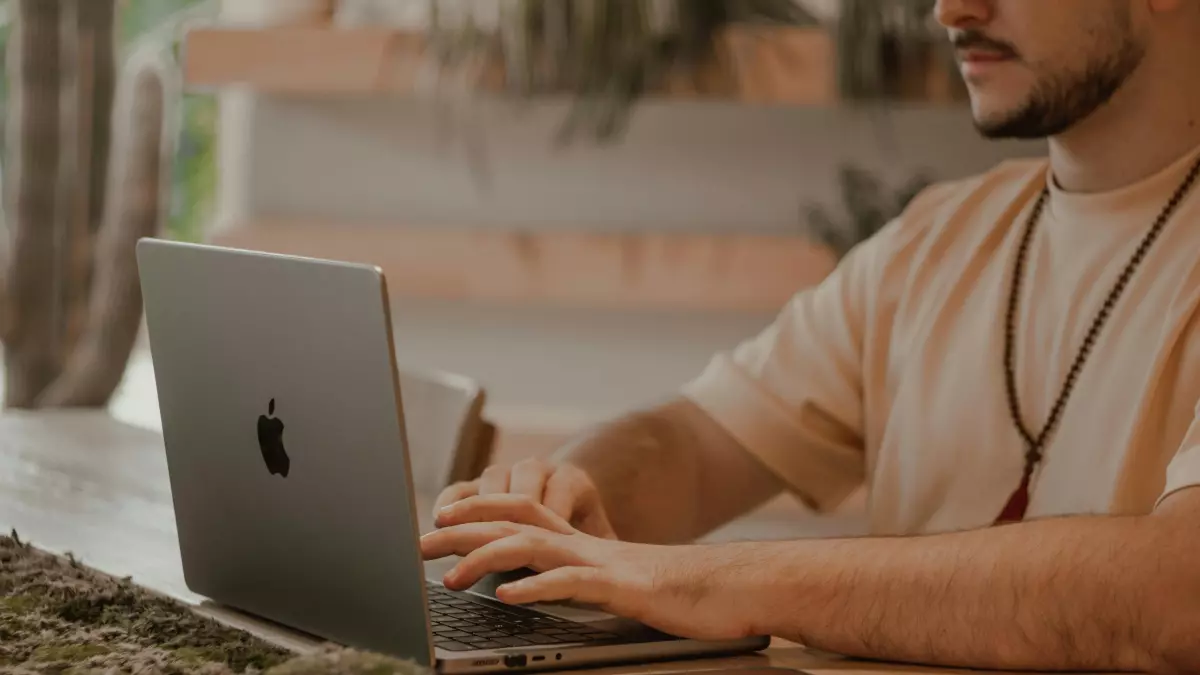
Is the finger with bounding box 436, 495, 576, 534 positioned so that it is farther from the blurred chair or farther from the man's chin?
the man's chin

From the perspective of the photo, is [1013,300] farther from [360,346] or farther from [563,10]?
[563,10]

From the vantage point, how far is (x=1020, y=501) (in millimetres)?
1495

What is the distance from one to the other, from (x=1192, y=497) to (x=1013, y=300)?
1.58ft

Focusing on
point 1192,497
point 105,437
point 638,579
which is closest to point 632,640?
point 638,579

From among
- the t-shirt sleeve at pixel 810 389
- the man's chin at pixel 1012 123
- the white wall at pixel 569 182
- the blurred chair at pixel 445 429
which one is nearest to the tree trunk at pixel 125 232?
the white wall at pixel 569 182

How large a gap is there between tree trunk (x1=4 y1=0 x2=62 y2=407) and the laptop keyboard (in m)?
2.49

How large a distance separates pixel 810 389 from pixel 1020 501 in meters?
0.31

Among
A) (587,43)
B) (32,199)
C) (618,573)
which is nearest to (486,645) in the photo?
(618,573)

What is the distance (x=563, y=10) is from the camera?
9.48 ft

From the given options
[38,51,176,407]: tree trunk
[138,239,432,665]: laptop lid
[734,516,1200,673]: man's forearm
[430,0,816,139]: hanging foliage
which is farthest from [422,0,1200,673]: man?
[38,51,176,407]: tree trunk

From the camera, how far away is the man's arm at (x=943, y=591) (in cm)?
104

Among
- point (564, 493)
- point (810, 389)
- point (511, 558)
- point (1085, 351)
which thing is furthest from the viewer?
point (810, 389)

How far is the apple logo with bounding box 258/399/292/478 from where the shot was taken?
1008mm

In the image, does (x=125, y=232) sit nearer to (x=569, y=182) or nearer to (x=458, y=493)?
(x=569, y=182)
